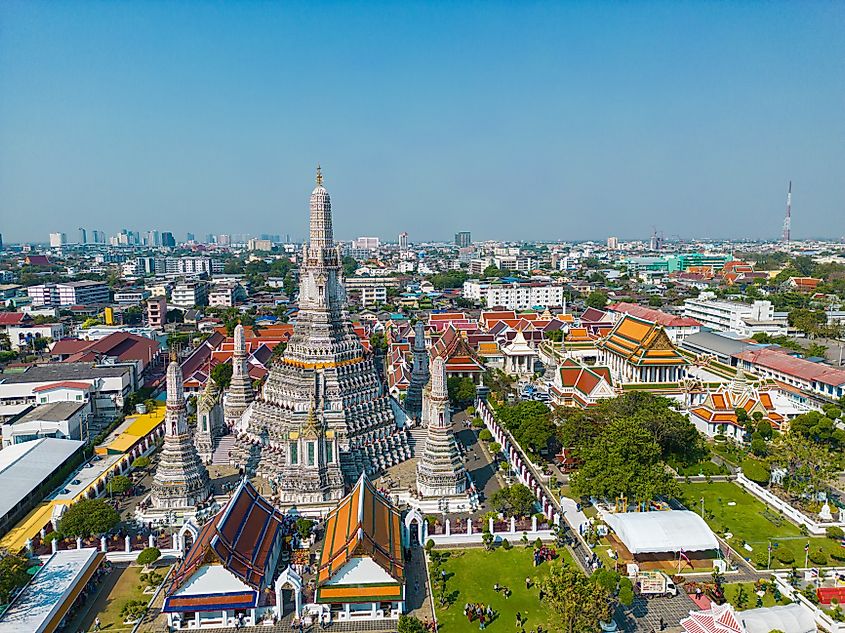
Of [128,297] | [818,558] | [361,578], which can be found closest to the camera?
[361,578]

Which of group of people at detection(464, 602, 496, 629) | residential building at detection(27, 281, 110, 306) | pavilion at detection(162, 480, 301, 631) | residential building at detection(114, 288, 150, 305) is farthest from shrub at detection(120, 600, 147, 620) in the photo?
residential building at detection(114, 288, 150, 305)

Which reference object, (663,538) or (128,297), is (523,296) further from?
(663,538)

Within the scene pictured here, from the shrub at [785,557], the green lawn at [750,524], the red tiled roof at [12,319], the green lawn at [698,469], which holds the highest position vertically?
the red tiled roof at [12,319]

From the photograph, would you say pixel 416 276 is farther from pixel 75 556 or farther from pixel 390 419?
pixel 75 556

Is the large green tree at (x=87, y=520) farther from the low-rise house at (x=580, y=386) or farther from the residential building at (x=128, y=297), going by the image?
the residential building at (x=128, y=297)

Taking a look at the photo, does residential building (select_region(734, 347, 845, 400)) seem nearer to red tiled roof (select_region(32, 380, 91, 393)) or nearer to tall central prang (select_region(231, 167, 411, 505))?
tall central prang (select_region(231, 167, 411, 505))

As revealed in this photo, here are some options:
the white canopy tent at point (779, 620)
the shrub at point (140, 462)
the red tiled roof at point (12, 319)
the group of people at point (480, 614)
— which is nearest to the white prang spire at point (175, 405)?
the shrub at point (140, 462)

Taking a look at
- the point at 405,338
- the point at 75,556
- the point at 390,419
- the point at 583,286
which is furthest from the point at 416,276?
the point at 75,556

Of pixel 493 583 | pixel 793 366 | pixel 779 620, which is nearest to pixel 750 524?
pixel 779 620
